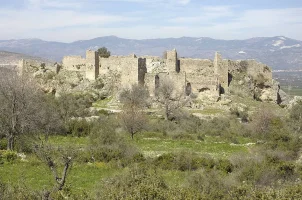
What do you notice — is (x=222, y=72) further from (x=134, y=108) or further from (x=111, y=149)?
(x=111, y=149)

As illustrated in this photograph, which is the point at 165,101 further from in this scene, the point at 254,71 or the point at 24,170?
the point at 24,170

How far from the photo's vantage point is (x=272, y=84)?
53.2m

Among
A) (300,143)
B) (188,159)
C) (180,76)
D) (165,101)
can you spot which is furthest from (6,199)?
(180,76)

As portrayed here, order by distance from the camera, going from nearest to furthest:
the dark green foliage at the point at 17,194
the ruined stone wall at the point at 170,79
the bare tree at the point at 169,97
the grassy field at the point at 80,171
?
the dark green foliage at the point at 17,194, the grassy field at the point at 80,171, the bare tree at the point at 169,97, the ruined stone wall at the point at 170,79

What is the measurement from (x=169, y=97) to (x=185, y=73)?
4.18 metres

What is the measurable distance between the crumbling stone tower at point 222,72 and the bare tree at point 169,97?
196 inches

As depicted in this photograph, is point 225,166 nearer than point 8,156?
Yes

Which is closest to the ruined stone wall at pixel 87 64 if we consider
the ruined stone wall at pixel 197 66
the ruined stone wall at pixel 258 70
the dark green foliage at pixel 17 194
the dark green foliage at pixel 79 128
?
the ruined stone wall at pixel 197 66

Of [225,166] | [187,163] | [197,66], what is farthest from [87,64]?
[225,166]

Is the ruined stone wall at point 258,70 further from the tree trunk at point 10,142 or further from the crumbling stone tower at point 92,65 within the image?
the tree trunk at point 10,142

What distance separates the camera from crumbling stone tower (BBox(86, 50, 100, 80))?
51938 mm

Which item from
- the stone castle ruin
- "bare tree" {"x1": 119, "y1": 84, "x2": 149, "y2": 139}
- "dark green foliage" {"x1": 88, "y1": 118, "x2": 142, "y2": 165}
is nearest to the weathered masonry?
the stone castle ruin

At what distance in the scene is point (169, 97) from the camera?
1886 inches

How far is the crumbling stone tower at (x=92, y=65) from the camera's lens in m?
51.9
